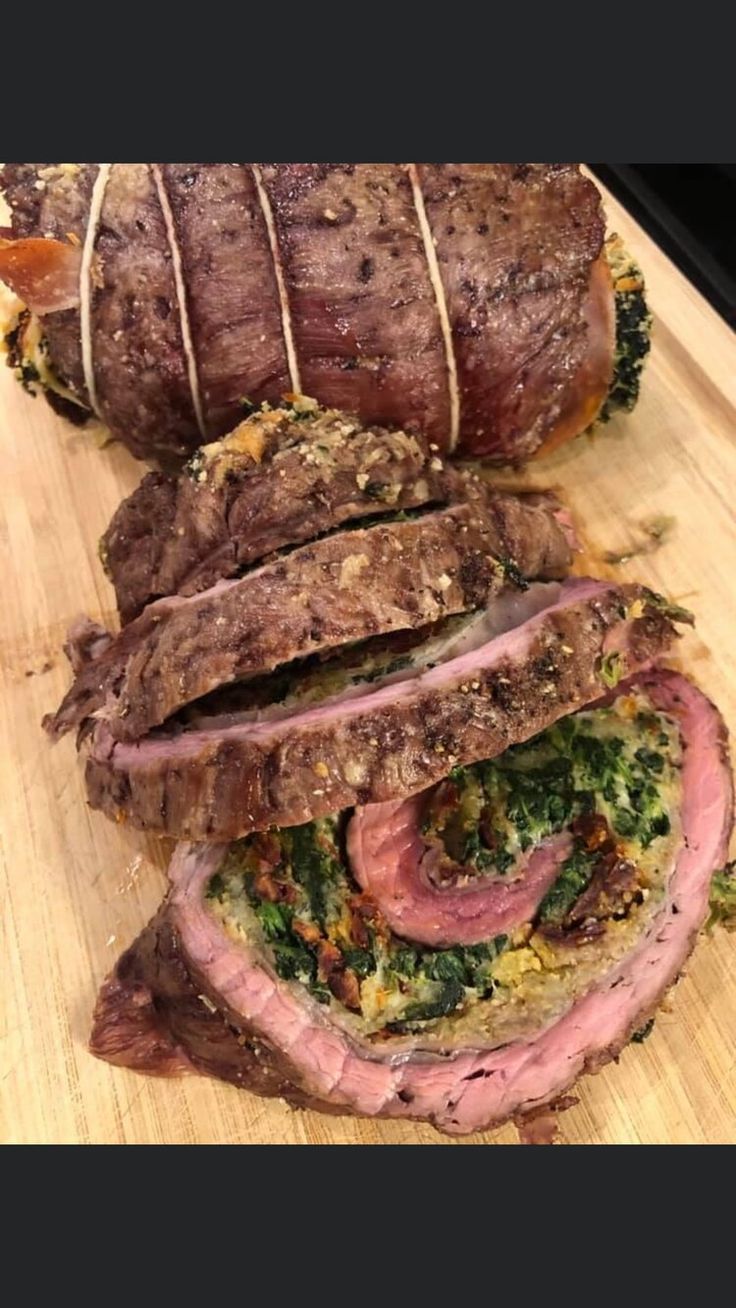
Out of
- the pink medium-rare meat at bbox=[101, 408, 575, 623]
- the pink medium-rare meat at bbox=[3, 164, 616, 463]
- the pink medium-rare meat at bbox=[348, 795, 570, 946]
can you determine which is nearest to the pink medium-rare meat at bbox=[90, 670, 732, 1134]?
the pink medium-rare meat at bbox=[348, 795, 570, 946]

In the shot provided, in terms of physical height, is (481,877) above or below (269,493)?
below

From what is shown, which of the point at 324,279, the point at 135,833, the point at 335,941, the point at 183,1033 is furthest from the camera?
the point at 135,833

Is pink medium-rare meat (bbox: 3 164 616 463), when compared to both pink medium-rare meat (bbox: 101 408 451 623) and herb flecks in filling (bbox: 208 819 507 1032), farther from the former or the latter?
herb flecks in filling (bbox: 208 819 507 1032)

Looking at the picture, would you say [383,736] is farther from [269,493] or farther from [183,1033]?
[183,1033]

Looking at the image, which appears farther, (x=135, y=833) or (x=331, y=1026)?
(x=135, y=833)

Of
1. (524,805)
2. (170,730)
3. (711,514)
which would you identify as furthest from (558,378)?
(170,730)

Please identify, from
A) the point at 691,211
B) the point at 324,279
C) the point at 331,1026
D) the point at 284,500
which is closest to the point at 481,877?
the point at 331,1026
